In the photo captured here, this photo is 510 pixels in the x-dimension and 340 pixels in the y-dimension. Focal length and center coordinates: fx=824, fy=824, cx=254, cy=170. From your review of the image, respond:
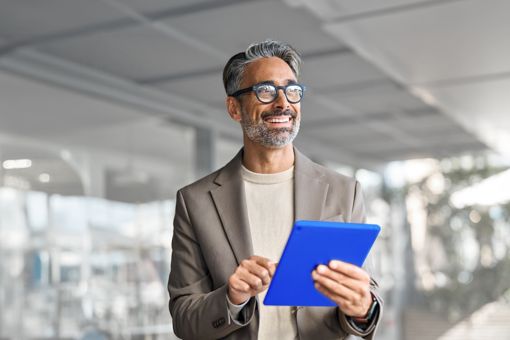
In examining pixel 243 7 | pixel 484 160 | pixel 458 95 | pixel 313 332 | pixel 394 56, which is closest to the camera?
pixel 313 332

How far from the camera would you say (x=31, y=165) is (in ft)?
19.4

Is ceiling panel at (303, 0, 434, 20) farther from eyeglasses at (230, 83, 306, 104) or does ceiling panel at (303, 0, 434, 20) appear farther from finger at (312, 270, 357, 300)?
finger at (312, 270, 357, 300)

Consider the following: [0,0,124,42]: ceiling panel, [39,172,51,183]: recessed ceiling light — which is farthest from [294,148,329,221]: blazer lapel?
[39,172,51,183]: recessed ceiling light

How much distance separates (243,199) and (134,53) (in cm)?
418

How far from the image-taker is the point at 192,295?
1.98 meters

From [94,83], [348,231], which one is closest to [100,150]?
[94,83]

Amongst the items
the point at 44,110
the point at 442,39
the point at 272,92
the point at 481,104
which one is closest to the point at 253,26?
the point at 442,39

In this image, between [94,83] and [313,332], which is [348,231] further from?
[94,83]

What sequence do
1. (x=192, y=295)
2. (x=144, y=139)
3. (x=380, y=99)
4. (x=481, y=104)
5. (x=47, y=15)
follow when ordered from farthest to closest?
(x=380, y=99), (x=481, y=104), (x=144, y=139), (x=47, y=15), (x=192, y=295)

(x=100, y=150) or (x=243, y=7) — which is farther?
(x=100, y=150)

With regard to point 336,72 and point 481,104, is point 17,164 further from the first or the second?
point 481,104

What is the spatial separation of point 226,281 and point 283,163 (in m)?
0.35

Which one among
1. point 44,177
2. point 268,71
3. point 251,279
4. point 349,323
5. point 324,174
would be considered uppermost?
point 44,177

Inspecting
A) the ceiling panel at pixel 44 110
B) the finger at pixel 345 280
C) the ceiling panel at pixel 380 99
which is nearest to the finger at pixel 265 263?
the finger at pixel 345 280
